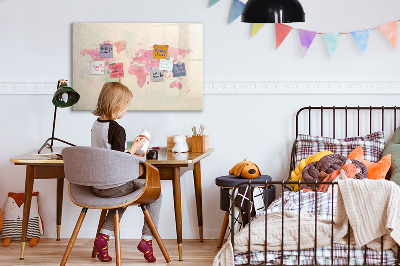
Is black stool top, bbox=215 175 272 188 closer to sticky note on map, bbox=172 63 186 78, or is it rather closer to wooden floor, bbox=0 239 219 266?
wooden floor, bbox=0 239 219 266

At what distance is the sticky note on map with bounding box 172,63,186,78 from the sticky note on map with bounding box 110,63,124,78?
373 mm

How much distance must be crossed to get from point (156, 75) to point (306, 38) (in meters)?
1.09

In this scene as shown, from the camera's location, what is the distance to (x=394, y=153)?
13.1 ft

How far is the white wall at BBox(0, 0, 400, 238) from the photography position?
14.1 ft

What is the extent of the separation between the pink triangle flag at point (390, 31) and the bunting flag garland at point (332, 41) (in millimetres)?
315

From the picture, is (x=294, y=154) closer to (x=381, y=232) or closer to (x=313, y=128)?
(x=313, y=128)

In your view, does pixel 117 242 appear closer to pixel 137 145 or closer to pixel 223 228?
pixel 137 145

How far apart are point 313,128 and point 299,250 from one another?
60.7 inches

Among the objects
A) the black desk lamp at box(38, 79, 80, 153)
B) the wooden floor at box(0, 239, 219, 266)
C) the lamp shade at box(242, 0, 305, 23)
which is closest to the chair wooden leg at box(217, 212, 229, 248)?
the wooden floor at box(0, 239, 219, 266)

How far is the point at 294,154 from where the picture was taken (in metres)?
4.28

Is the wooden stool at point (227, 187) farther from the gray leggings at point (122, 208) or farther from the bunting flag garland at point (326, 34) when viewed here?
the bunting flag garland at point (326, 34)

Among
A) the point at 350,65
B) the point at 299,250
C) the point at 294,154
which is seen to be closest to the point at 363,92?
the point at 350,65

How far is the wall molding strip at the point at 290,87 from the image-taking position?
430 cm

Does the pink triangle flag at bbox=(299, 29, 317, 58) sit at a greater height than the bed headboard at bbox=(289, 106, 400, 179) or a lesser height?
greater
